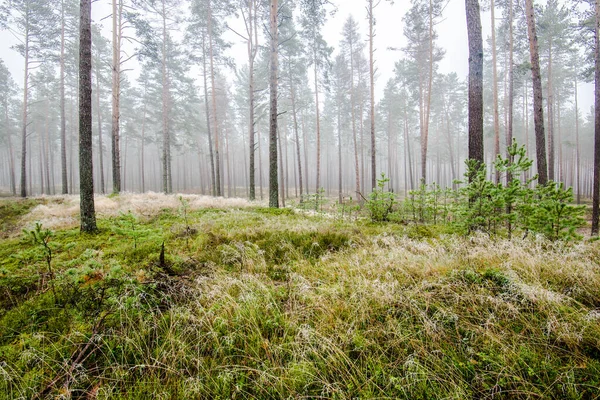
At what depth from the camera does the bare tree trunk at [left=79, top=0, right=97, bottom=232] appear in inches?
239

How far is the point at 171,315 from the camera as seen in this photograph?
8.20ft

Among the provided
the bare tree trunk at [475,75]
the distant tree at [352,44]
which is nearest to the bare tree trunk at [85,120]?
the bare tree trunk at [475,75]

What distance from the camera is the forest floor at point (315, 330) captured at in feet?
5.76

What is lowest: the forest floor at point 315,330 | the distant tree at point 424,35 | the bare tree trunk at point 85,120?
the forest floor at point 315,330

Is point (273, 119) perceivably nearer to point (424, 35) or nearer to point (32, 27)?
point (424, 35)

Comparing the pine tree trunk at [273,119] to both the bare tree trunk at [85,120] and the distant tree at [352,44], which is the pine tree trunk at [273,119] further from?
the distant tree at [352,44]

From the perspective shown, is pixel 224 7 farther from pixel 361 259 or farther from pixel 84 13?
pixel 361 259

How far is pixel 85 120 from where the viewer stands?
6219 millimetres

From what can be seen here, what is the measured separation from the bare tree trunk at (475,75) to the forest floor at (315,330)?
3.60m

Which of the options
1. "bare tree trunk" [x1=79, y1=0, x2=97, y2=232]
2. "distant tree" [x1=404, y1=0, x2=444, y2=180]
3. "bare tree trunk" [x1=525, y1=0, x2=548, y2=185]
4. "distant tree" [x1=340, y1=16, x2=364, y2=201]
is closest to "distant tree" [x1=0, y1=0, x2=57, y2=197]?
"bare tree trunk" [x1=79, y1=0, x2=97, y2=232]

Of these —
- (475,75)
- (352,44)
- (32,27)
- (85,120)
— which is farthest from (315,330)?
(32,27)

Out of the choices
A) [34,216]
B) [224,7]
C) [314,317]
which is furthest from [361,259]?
[224,7]

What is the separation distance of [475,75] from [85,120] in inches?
410

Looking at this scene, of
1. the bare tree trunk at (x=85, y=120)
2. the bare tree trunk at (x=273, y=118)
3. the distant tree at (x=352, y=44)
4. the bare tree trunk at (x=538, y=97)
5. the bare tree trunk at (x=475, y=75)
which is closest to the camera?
the bare tree trunk at (x=85, y=120)
